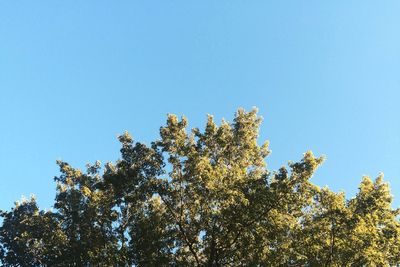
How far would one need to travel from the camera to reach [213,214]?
24156 millimetres

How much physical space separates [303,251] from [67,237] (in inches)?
586

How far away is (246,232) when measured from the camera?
948 inches

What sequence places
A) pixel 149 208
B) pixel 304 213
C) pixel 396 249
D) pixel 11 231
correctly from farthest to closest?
pixel 11 231 → pixel 149 208 → pixel 304 213 → pixel 396 249

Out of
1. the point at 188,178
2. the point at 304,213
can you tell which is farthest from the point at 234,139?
the point at 304,213

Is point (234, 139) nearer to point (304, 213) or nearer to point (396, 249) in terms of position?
point (304, 213)

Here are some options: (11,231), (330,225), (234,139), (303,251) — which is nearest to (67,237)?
(11,231)

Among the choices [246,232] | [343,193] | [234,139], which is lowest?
[246,232]

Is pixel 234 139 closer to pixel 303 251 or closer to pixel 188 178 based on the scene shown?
pixel 188 178

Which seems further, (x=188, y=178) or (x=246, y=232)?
(x=188, y=178)

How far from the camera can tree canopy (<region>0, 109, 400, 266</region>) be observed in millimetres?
23062

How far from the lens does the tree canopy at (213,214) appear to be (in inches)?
908

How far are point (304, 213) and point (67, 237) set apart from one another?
49.9ft

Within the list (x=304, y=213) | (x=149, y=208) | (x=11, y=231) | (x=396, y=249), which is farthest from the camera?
(x=11, y=231)

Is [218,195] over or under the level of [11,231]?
under
